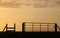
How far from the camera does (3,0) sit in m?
7.75

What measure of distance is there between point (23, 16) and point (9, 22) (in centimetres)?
74

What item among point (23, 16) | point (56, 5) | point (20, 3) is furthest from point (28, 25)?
point (56, 5)

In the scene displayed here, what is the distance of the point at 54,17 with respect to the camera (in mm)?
7660
